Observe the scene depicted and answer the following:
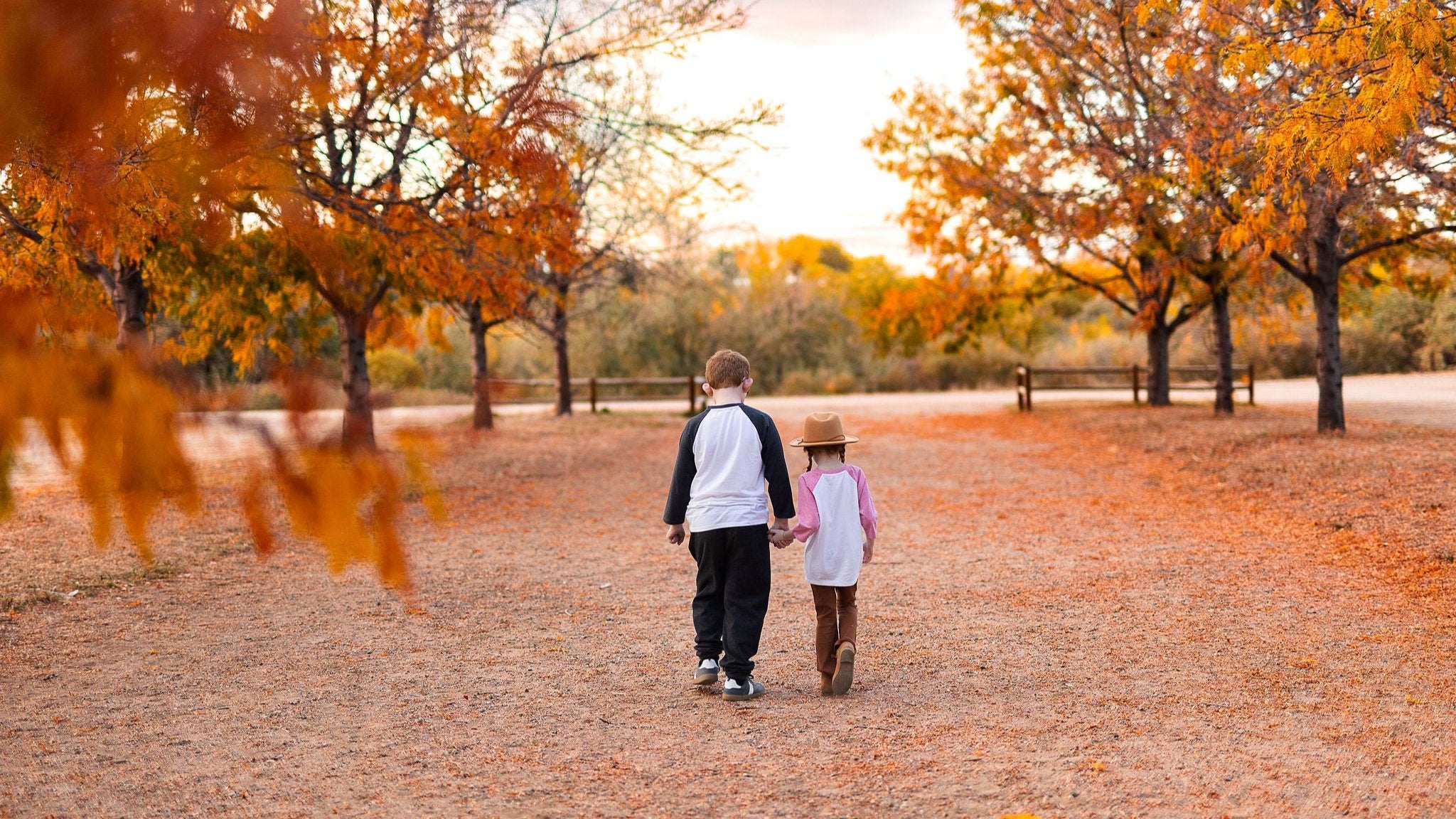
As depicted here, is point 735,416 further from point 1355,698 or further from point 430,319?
point 430,319

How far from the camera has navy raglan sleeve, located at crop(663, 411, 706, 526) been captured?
5574 millimetres

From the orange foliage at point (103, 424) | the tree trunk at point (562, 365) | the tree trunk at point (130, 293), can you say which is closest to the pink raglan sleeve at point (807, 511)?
the orange foliage at point (103, 424)

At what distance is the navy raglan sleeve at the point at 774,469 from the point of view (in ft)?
18.0

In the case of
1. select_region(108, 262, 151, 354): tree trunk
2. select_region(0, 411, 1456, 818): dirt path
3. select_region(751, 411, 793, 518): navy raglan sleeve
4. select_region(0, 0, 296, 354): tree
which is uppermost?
select_region(108, 262, 151, 354): tree trunk

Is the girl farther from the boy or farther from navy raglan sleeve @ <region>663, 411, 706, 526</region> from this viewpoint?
navy raglan sleeve @ <region>663, 411, 706, 526</region>

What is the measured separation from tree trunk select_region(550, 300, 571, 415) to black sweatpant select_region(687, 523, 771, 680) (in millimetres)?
20284

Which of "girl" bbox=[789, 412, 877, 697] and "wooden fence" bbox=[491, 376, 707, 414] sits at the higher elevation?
"wooden fence" bbox=[491, 376, 707, 414]

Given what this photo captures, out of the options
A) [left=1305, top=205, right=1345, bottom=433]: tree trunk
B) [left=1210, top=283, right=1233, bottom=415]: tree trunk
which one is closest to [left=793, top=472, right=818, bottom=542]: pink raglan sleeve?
[left=1305, top=205, right=1345, bottom=433]: tree trunk

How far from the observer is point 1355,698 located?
5.23m

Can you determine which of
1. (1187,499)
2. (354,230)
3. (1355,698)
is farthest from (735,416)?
(1187,499)

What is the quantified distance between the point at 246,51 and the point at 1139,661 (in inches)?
193

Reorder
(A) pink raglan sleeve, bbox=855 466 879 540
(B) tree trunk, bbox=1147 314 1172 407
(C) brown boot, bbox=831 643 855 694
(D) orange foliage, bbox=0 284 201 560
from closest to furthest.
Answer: (D) orange foliage, bbox=0 284 201 560
(C) brown boot, bbox=831 643 855 694
(A) pink raglan sleeve, bbox=855 466 879 540
(B) tree trunk, bbox=1147 314 1172 407

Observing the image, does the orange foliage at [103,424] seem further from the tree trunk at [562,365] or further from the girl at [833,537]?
the tree trunk at [562,365]

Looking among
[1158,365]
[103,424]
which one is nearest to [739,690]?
[103,424]
